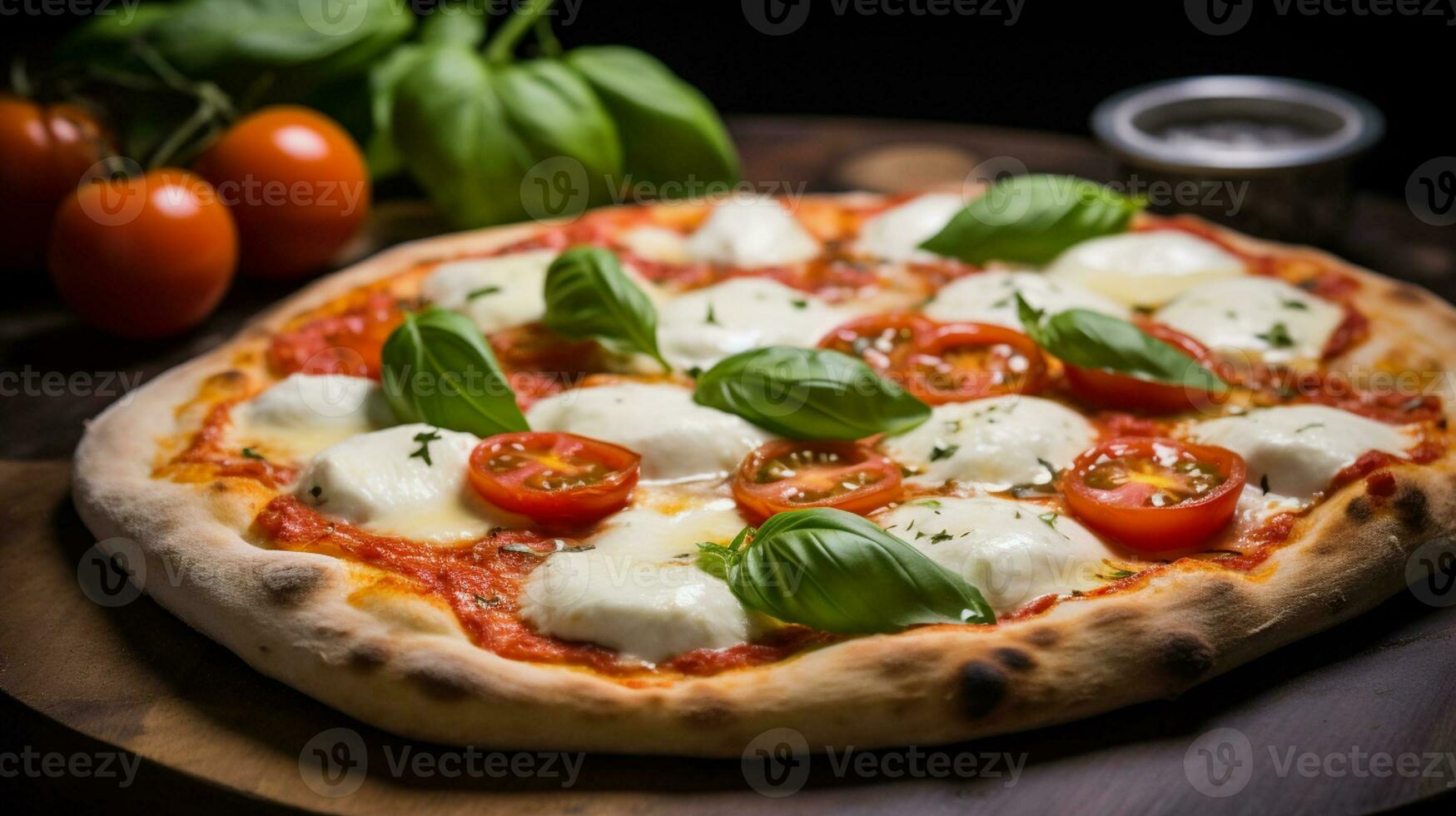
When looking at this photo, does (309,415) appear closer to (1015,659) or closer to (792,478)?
(792,478)

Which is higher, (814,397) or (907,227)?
(814,397)

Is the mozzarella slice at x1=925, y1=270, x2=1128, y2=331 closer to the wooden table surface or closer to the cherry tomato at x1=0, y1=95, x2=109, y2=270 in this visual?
the wooden table surface

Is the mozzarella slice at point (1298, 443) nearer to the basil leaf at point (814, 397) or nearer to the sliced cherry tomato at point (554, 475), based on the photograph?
the basil leaf at point (814, 397)

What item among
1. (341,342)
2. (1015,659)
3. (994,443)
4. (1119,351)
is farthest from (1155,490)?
(341,342)

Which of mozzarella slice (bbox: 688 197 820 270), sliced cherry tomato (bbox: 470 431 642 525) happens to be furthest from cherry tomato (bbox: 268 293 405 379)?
mozzarella slice (bbox: 688 197 820 270)

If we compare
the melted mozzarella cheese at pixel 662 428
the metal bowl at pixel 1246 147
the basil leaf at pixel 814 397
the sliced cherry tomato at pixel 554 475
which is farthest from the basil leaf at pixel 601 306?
the metal bowl at pixel 1246 147

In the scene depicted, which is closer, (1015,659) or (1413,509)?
(1015,659)

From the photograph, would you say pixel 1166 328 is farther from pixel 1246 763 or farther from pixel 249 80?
pixel 249 80
